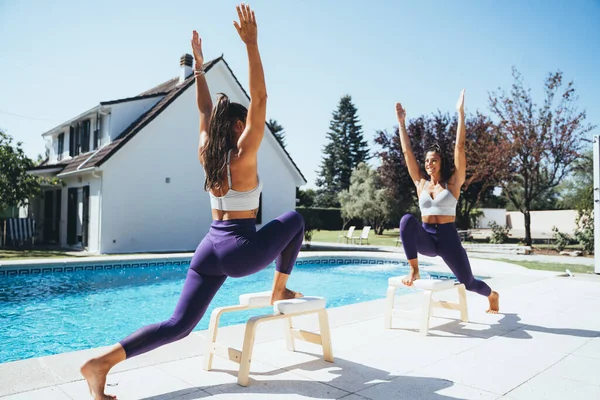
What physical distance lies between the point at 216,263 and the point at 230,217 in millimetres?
292

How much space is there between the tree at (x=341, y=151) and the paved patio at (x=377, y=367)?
47.7m

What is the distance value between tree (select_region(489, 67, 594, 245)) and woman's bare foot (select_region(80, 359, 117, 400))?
59.1 feet

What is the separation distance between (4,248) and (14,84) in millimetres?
8075

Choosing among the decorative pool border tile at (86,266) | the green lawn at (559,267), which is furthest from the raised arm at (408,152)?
the decorative pool border tile at (86,266)

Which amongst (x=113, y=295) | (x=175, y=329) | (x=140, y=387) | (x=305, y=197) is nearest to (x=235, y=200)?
(x=175, y=329)

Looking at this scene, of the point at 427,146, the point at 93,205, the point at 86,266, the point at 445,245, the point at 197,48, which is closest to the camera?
the point at 197,48

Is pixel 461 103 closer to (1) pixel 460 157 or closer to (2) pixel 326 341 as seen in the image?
(1) pixel 460 157

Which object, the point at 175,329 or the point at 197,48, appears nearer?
the point at 175,329

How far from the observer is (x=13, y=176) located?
564 inches

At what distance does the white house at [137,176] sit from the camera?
14.3 m

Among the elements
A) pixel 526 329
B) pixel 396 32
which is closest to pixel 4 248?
pixel 396 32

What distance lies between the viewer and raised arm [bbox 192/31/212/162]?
2924 mm

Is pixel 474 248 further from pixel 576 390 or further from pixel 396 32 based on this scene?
pixel 576 390

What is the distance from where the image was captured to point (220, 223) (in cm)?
274
